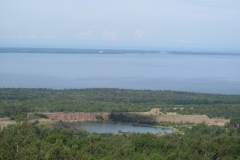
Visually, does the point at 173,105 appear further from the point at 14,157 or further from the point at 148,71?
the point at 148,71

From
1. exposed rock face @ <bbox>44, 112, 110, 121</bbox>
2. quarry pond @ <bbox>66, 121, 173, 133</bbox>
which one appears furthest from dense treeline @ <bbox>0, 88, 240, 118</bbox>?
quarry pond @ <bbox>66, 121, 173, 133</bbox>

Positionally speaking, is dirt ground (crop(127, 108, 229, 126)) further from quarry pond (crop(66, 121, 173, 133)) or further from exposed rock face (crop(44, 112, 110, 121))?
exposed rock face (crop(44, 112, 110, 121))

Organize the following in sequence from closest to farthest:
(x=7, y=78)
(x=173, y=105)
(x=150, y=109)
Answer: (x=150, y=109), (x=173, y=105), (x=7, y=78)

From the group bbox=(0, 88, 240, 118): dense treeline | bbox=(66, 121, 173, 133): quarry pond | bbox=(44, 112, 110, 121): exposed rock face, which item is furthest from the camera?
bbox=(0, 88, 240, 118): dense treeline

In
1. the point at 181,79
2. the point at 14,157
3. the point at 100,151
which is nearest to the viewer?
the point at 14,157

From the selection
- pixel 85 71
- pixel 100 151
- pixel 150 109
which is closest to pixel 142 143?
pixel 100 151

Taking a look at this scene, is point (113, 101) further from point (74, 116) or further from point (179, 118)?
point (179, 118)

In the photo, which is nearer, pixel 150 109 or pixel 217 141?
pixel 217 141

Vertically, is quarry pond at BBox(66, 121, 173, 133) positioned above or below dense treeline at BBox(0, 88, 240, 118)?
below

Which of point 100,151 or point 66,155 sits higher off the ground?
point 66,155
